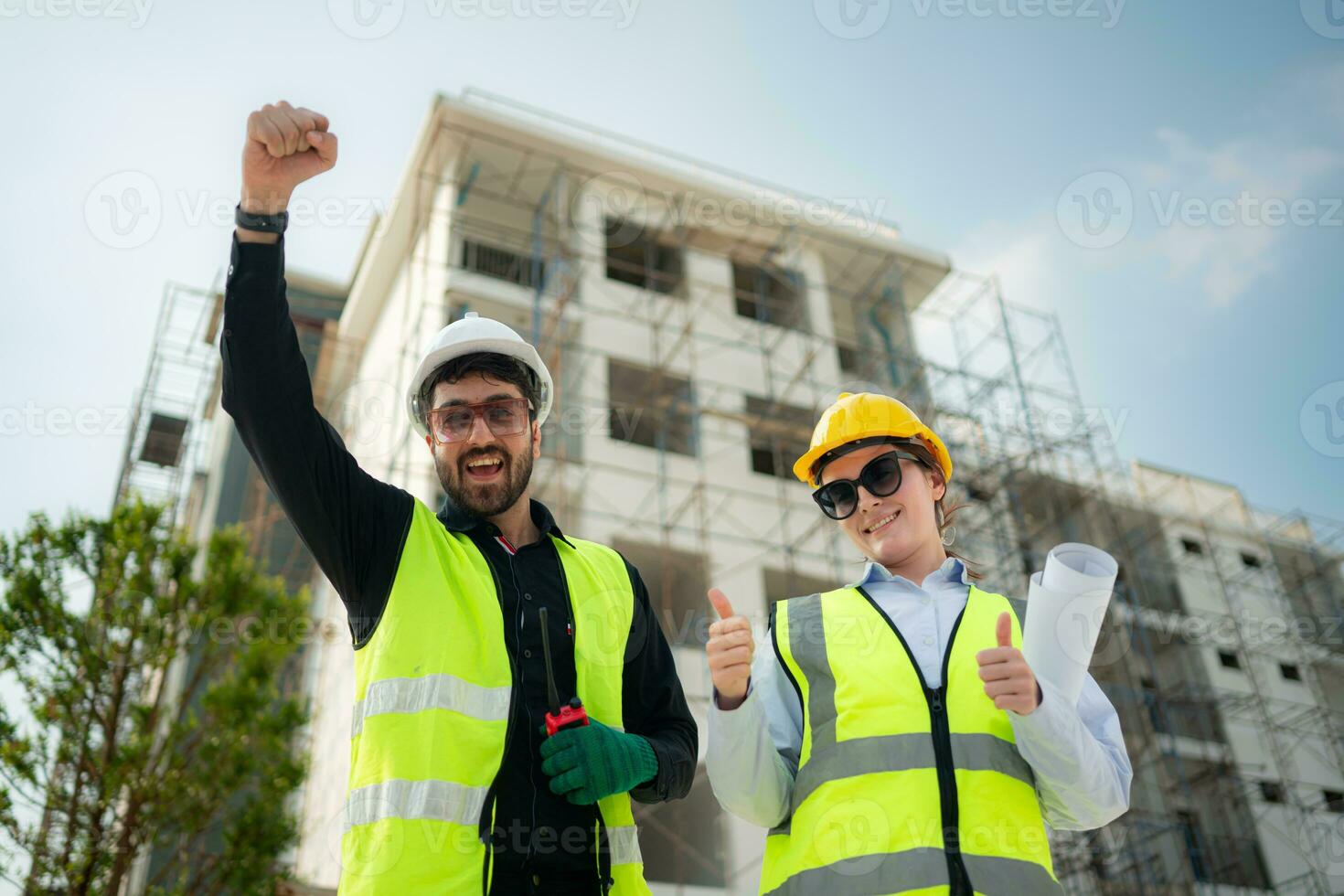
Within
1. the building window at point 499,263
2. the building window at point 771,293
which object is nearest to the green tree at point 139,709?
the building window at point 499,263

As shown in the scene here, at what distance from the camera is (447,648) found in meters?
2.49

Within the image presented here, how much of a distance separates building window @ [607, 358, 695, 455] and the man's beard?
42.2 ft

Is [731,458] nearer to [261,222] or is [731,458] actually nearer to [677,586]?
[677,586]

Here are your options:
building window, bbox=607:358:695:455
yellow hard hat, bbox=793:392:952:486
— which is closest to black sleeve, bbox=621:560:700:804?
yellow hard hat, bbox=793:392:952:486

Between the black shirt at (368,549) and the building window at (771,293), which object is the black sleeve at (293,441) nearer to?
the black shirt at (368,549)

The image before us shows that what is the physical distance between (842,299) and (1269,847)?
13.3 meters

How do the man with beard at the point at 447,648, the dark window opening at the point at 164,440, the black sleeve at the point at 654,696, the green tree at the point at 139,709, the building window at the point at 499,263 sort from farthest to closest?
the dark window opening at the point at 164,440
the building window at the point at 499,263
the green tree at the point at 139,709
the black sleeve at the point at 654,696
the man with beard at the point at 447,648

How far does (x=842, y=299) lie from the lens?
20.8 metres

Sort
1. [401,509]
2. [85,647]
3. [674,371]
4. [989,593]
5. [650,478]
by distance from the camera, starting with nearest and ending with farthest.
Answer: [401,509] → [989,593] → [85,647] → [650,478] → [674,371]

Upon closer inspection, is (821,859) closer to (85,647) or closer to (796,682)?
(796,682)

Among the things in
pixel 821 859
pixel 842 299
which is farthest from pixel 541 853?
pixel 842 299

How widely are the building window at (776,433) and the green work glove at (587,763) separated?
13.9 metres

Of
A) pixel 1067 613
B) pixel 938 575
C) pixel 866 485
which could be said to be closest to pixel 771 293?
pixel 866 485

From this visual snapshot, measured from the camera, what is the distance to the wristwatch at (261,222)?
7.98ft
